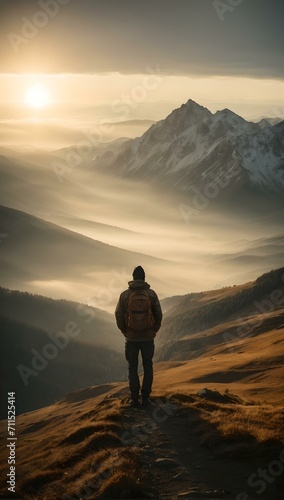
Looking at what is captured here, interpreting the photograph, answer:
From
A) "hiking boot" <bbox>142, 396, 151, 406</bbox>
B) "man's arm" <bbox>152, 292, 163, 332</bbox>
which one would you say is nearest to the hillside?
"hiking boot" <bbox>142, 396, 151, 406</bbox>

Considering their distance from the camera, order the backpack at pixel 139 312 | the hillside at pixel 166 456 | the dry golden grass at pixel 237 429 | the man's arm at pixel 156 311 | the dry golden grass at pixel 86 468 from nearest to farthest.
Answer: the hillside at pixel 166 456 < the dry golden grass at pixel 86 468 < the dry golden grass at pixel 237 429 < the backpack at pixel 139 312 < the man's arm at pixel 156 311

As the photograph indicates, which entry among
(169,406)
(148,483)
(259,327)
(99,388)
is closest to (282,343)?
(259,327)

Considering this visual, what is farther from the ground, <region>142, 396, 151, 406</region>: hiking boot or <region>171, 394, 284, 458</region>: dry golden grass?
<region>142, 396, 151, 406</region>: hiking boot

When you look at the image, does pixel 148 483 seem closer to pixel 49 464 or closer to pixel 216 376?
pixel 49 464

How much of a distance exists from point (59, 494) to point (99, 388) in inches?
5594

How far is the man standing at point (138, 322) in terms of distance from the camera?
882 inches

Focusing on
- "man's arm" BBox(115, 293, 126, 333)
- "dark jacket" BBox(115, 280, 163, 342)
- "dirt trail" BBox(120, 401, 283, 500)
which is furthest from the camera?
"man's arm" BBox(115, 293, 126, 333)

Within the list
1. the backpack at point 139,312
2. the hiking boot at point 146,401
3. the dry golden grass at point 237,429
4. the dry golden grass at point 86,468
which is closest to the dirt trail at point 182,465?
the dry golden grass at point 237,429

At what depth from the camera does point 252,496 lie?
1416 centimetres

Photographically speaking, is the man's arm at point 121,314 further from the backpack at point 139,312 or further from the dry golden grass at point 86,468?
the dry golden grass at point 86,468

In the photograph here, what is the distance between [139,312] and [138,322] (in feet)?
1.33

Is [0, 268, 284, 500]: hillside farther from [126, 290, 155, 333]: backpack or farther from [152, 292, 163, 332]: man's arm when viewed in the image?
[152, 292, 163, 332]: man's arm

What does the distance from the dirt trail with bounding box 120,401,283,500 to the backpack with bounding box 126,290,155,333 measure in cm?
347

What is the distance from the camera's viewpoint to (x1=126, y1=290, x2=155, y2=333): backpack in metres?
22.4
